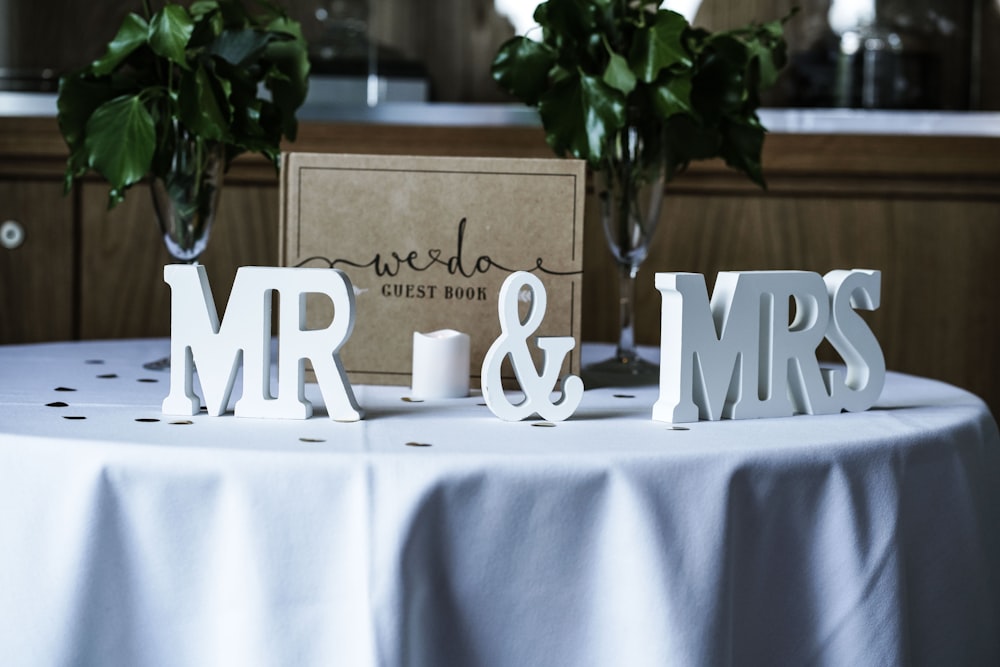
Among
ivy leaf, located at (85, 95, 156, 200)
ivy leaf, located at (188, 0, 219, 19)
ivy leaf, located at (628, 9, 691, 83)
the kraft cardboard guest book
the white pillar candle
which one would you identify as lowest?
the white pillar candle

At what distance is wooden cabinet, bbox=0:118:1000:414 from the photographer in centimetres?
201

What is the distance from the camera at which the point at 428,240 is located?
1.01 metres

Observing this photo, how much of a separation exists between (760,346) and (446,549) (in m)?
0.34

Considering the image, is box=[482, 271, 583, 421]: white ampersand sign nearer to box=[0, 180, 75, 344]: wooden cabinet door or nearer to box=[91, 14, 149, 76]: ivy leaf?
box=[91, 14, 149, 76]: ivy leaf

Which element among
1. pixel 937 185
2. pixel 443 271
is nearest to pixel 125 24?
pixel 443 271

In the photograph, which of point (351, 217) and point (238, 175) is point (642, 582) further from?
point (238, 175)

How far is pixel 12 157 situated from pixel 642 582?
1745 millimetres

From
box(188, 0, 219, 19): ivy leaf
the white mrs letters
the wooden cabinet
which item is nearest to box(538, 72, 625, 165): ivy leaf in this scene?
the white mrs letters

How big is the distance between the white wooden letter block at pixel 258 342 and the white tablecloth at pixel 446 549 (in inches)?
2.7

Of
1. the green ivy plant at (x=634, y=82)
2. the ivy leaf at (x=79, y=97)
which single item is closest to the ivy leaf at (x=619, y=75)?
the green ivy plant at (x=634, y=82)

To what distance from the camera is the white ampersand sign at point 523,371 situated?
82cm

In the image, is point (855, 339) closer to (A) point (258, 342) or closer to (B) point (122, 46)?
(A) point (258, 342)

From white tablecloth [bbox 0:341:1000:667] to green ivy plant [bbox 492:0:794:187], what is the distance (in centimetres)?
43

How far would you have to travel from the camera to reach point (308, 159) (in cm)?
102
